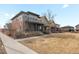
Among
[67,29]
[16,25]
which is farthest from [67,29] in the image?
[16,25]

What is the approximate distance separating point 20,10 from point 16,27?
21 cm

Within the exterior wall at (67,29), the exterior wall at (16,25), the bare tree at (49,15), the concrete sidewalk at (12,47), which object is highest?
the bare tree at (49,15)

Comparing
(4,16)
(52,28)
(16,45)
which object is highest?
(4,16)

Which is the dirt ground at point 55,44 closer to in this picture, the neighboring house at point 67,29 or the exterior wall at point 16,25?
the neighboring house at point 67,29

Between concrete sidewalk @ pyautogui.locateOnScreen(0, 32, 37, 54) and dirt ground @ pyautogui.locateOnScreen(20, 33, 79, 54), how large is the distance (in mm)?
54

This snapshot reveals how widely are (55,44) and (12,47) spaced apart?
1.71ft

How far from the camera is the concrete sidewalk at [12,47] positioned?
248 cm

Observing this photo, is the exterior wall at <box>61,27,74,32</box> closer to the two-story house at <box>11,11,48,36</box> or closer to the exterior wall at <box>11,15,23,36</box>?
the two-story house at <box>11,11,48,36</box>

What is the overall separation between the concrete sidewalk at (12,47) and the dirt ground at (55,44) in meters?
0.05

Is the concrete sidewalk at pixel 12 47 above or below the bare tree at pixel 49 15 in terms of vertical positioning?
below

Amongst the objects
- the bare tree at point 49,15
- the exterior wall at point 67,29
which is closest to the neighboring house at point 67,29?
the exterior wall at point 67,29
